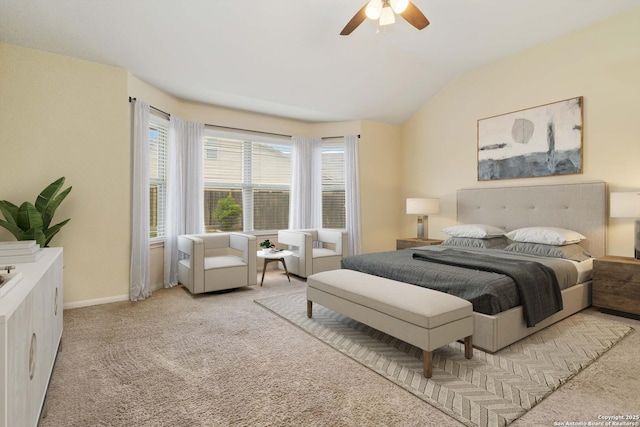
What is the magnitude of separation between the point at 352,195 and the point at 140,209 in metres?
3.40

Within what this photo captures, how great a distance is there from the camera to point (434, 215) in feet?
19.0

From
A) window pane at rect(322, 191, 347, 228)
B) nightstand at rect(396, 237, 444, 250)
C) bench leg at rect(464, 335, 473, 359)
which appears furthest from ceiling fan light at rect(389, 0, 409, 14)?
window pane at rect(322, 191, 347, 228)

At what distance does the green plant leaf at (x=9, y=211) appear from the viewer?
303cm

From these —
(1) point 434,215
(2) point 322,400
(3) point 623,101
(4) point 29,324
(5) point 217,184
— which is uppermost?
(3) point 623,101

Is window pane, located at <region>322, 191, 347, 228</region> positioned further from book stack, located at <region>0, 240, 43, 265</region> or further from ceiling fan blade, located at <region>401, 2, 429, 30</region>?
book stack, located at <region>0, 240, 43, 265</region>

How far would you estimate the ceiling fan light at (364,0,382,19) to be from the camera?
9.02ft

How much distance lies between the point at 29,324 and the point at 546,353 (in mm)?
3204

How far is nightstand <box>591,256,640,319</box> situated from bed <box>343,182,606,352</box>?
4.7 inches

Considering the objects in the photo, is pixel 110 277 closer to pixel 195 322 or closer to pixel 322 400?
pixel 195 322

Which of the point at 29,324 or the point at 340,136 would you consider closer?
the point at 29,324

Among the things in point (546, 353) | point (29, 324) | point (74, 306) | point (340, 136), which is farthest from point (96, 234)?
point (546, 353)

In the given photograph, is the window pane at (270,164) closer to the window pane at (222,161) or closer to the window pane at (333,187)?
the window pane at (222,161)

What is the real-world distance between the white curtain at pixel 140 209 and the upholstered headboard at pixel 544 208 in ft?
15.2

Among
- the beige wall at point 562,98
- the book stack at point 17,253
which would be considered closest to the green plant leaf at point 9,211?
the book stack at point 17,253
